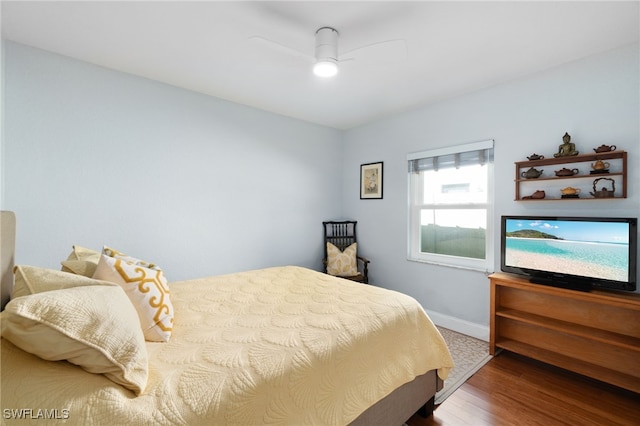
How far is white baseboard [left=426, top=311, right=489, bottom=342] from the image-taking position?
2.95 m

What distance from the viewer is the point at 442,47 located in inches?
86.8

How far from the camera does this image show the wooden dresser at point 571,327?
2074 millimetres

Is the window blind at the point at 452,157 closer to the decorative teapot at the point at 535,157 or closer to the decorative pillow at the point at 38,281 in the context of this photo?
the decorative teapot at the point at 535,157

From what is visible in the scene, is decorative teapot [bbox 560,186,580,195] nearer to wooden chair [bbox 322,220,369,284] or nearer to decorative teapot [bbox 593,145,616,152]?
decorative teapot [bbox 593,145,616,152]

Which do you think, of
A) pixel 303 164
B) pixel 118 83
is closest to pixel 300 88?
pixel 303 164

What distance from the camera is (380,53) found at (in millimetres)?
2189

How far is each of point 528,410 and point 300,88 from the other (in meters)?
3.29

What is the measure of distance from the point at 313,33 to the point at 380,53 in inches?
21.4

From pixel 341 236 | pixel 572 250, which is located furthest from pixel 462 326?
pixel 341 236

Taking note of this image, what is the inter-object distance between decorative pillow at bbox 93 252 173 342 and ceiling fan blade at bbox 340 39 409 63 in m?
1.85

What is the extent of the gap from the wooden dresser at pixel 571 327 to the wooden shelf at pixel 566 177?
79cm

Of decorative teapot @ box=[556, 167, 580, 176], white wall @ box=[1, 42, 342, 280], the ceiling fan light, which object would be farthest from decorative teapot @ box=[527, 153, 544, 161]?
white wall @ box=[1, 42, 342, 280]

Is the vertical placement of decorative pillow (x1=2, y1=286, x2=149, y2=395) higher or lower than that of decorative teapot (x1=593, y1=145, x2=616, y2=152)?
lower

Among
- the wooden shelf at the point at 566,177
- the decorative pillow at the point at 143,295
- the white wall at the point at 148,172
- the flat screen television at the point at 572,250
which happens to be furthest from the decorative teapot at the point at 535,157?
the decorative pillow at the point at 143,295
